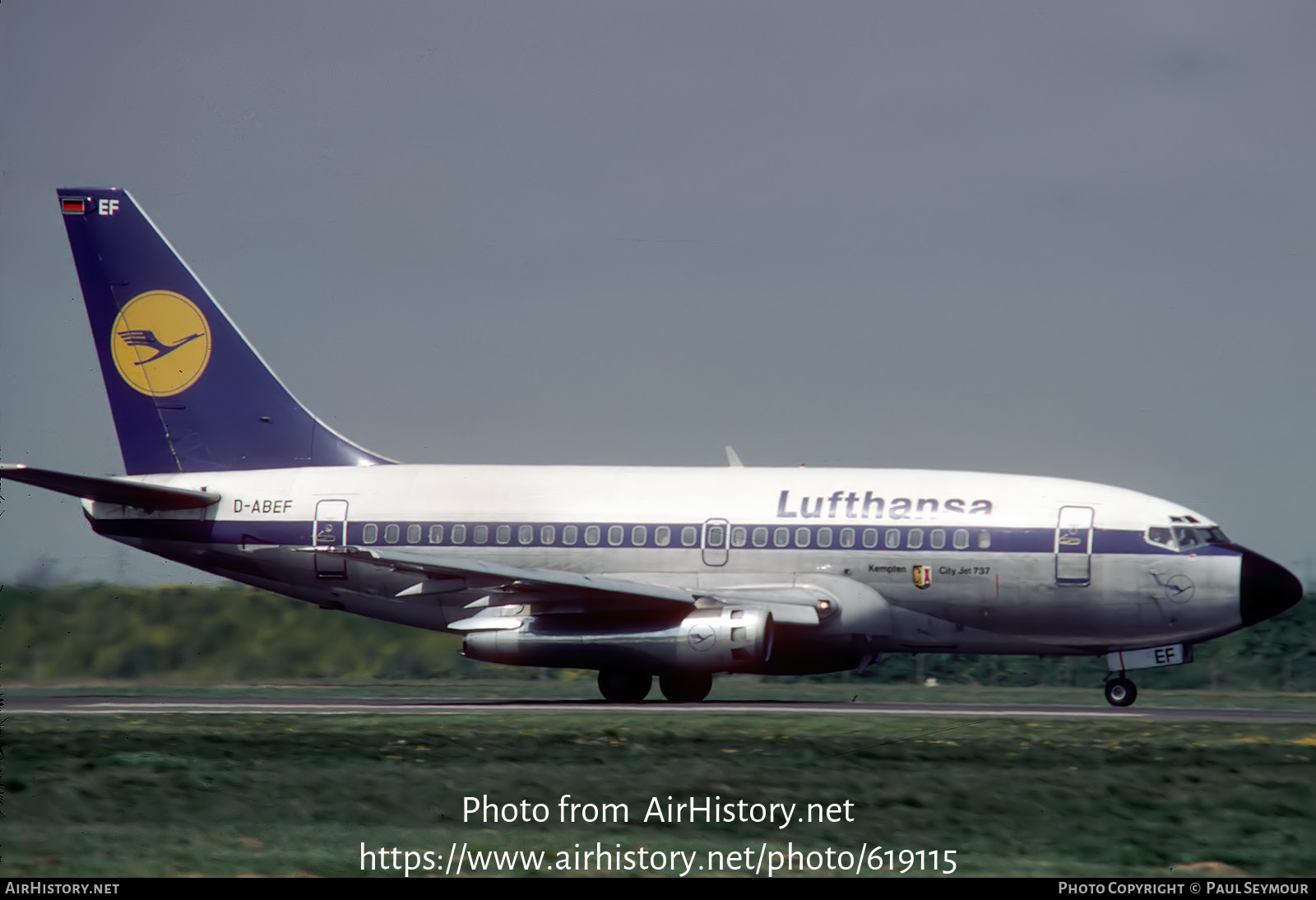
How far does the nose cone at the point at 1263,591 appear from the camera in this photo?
94.3ft

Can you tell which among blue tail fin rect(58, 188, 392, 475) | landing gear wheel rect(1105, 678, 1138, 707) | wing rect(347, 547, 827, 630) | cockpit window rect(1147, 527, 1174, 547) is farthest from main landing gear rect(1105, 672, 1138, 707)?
blue tail fin rect(58, 188, 392, 475)

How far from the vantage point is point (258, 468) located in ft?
113

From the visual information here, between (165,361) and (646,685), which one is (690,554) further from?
(165,361)

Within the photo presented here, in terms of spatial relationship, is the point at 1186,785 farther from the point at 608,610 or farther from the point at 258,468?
the point at 258,468

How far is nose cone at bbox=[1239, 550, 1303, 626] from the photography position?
28750 millimetres

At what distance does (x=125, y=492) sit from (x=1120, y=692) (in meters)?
20.1

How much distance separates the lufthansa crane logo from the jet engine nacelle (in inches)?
407

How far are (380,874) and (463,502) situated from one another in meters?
20.1

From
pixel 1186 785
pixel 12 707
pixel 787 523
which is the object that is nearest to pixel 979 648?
pixel 787 523

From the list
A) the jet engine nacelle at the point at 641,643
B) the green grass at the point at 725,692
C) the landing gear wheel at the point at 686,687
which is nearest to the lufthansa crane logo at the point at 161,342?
the green grass at the point at 725,692

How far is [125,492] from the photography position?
108 ft

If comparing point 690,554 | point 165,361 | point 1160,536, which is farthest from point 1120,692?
point 165,361

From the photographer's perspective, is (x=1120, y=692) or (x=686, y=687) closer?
(x=1120, y=692)

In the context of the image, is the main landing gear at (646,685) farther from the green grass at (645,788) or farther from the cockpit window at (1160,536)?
the cockpit window at (1160,536)
